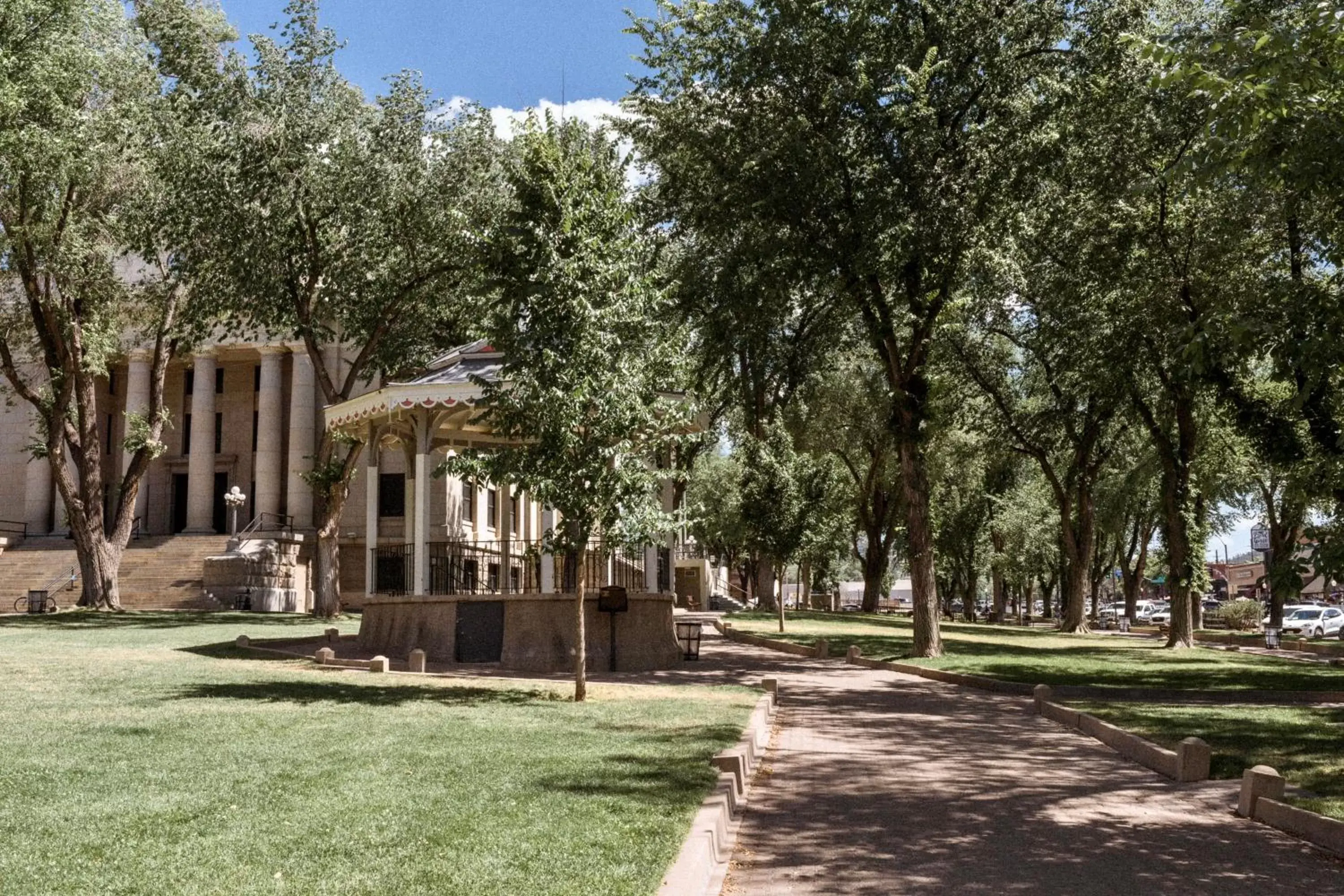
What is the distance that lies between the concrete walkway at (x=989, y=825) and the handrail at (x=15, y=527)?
166ft

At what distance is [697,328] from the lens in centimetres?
2645

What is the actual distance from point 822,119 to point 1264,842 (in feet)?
54.4

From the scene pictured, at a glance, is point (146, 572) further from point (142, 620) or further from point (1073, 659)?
point (1073, 659)

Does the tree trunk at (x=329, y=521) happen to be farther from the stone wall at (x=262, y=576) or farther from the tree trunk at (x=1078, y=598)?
the tree trunk at (x=1078, y=598)

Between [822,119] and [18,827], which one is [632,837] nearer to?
[18,827]

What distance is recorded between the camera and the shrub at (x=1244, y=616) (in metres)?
52.7

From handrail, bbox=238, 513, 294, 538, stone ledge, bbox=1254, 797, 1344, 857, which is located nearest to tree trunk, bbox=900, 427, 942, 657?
stone ledge, bbox=1254, 797, 1344, 857

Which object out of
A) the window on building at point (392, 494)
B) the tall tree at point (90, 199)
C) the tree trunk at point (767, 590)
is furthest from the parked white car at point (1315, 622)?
the tall tree at point (90, 199)

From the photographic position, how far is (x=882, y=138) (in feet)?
70.8

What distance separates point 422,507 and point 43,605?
77.6 feet

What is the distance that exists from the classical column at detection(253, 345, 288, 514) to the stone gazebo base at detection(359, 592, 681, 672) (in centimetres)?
3356

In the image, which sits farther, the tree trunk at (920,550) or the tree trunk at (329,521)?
the tree trunk at (329,521)

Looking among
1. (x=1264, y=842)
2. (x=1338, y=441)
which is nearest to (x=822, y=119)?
(x=1338, y=441)

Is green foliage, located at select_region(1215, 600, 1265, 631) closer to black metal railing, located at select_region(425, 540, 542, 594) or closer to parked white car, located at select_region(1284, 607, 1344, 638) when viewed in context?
parked white car, located at select_region(1284, 607, 1344, 638)
